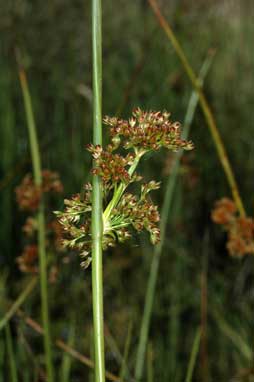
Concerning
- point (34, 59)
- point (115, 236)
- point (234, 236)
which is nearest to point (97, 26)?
point (115, 236)

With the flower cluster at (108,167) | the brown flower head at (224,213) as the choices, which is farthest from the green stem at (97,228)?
the brown flower head at (224,213)

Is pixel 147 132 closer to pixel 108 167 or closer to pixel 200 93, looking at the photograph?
pixel 108 167

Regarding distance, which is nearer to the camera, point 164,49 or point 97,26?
point 97,26

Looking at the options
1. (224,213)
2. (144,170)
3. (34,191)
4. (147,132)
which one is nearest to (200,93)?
(224,213)

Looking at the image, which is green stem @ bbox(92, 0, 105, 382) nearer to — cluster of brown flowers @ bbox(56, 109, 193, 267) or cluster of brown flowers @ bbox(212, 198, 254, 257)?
cluster of brown flowers @ bbox(56, 109, 193, 267)

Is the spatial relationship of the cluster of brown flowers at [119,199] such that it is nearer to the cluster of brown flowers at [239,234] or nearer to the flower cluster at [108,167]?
the flower cluster at [108,167]

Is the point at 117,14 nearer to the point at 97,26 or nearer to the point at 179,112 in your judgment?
the point at 179,112
